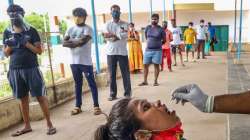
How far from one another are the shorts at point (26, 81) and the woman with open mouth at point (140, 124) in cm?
255

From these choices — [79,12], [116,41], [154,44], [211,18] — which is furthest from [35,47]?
[211,18]

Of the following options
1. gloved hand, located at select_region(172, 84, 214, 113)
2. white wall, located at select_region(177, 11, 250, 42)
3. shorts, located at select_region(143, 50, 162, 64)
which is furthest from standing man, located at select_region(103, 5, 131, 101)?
white wall, located at select_region(177, 11, 250, 42)

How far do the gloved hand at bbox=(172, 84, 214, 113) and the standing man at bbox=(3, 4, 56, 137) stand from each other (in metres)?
2.44

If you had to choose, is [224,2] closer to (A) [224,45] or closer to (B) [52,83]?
(A) [224,45]

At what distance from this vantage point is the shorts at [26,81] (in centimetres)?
389

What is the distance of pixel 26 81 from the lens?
3928mm

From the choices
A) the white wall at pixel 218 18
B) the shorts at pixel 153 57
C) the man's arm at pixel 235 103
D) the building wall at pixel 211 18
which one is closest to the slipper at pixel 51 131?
the man's arm at pixel 235 103

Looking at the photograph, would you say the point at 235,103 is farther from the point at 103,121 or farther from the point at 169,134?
the point at 103,121

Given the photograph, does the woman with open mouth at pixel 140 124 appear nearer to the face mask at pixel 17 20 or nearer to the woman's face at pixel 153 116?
the woman's face at pixel 153 116

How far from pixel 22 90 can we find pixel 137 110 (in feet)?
8.87

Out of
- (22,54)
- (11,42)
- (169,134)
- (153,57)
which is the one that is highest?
(11,42)

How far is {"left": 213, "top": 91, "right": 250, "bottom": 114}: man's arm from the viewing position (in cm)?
148

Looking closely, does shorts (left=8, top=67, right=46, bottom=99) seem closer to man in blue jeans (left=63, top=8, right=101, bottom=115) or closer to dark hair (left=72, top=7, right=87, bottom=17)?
man in blue jeans (left=63, top=8, right=101, bottom=115)

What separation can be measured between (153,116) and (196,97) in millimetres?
228
